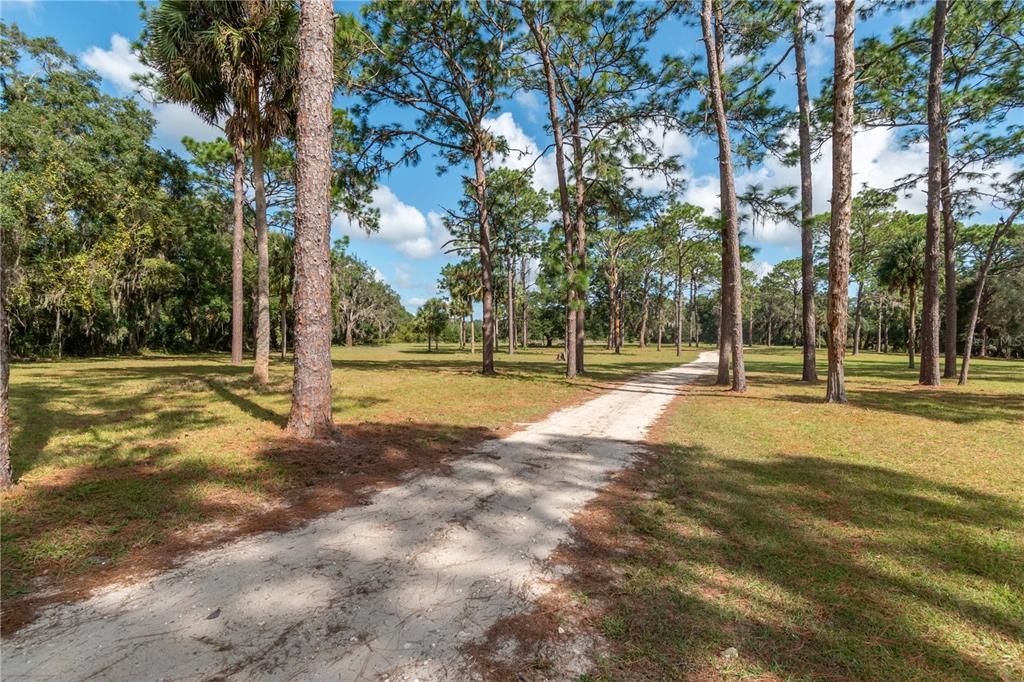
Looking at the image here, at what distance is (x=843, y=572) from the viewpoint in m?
2.80

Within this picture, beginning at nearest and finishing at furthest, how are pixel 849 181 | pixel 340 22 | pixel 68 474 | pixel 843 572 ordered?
1. pixel 843 572
2. pixel 68 474
3. pixel 849 181
4. pixel 340 22

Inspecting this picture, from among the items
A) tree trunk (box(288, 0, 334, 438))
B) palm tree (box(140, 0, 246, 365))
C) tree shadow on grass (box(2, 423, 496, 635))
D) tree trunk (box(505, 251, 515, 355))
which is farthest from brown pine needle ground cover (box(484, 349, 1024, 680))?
tree trunk (box(505, 251, 515, 355))

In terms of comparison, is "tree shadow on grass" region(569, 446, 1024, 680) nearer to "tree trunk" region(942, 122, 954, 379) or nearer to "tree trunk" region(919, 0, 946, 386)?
"tree trunk" region(919, 0, 946, 386)

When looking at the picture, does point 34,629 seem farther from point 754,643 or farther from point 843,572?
point 843,572

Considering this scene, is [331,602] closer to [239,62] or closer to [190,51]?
[239,62]

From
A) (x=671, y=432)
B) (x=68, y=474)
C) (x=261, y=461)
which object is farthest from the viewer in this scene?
(x=671, y=432)

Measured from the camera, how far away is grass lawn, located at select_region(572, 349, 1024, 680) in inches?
79.8

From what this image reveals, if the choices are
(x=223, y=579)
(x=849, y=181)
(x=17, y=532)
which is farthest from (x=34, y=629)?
(x=849, y=181)

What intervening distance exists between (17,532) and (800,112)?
18.9 meters

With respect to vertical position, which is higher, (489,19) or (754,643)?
(489,19)

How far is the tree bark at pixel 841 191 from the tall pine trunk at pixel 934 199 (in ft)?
20.2

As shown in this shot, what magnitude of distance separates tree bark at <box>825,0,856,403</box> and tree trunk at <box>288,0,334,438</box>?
1065cm

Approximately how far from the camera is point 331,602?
2.39 meters

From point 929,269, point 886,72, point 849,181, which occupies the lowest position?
point 929,269
